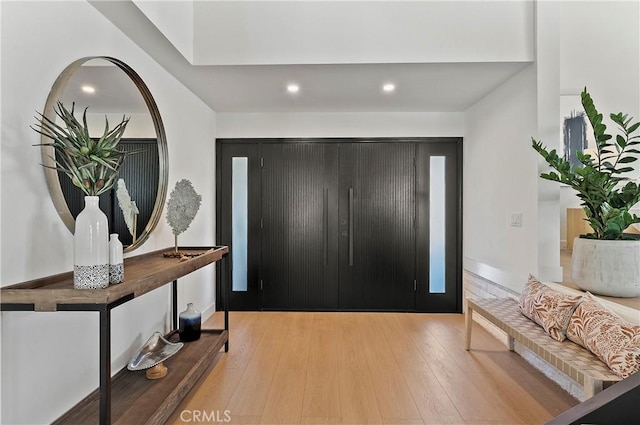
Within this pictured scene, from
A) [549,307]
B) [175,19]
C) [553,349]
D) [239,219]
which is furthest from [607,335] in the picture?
[239,219]

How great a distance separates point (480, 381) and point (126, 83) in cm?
322

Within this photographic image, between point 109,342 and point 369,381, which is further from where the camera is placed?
point 369,381

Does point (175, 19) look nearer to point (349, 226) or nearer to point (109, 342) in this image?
point (109, 342)

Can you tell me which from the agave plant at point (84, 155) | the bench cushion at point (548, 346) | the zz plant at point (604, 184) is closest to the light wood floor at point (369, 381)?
the bench cushion at point (548, 346)

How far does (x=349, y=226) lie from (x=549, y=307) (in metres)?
2.34

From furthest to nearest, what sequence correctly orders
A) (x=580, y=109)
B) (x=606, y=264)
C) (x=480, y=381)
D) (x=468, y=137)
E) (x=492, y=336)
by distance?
(x=468, y=137), (x=492, y=336), (x=580, y=109), (x=480, y=381), (x=606, y=264)

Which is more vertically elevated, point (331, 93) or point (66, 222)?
point (331, 93)

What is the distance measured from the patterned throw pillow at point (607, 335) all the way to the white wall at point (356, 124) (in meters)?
2.61

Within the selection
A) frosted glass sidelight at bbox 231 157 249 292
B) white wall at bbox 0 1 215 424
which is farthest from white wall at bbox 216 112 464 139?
white wall at bbox 0 1 215 424

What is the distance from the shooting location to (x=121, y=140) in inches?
91.4

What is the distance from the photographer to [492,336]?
346 cm

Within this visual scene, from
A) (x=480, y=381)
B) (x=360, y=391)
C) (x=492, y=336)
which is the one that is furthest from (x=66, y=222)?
(x=492, y=336)

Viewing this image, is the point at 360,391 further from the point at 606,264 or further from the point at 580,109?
the point at 580,109

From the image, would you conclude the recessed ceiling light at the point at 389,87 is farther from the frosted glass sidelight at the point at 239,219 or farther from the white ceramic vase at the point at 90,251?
the white ceramic vase at the point at 90,251
